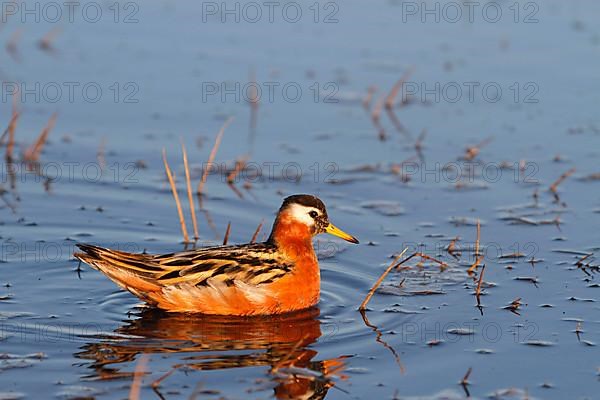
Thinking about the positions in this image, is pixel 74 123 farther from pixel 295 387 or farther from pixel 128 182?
pixel 295 387

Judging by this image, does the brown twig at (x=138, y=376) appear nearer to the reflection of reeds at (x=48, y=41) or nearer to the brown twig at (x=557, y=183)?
the brown twig at (x=557, y=183)

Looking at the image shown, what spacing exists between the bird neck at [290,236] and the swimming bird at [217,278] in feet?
0.44

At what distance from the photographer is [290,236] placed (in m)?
11.3

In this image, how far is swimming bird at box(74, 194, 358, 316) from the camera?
420 inches

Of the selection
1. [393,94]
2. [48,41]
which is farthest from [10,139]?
[393,94]

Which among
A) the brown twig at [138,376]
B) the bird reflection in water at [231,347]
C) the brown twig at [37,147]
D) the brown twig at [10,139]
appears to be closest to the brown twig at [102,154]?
the brown twig at [37,147]

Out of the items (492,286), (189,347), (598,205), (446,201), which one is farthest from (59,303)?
(598,205)

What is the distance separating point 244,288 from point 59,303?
172 cm

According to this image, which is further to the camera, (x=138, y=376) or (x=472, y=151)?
(x=472, y=151)

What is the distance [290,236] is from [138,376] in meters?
3.09

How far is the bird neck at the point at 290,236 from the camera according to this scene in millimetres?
11234

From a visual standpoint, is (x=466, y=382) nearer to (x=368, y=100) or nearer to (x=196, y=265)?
(x=196, y=265)

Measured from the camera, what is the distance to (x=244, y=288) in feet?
35.0

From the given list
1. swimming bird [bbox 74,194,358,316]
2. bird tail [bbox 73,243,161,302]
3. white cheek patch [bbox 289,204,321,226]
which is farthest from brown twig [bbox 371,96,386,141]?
bird tail [bbox 73,243,161,302]
